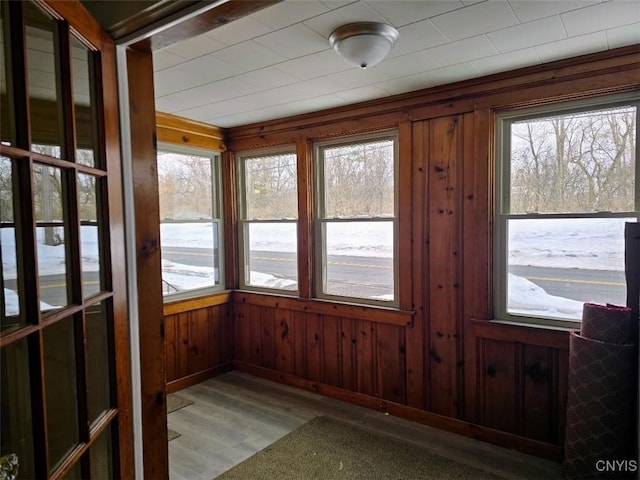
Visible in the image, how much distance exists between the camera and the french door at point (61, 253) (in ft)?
3.16

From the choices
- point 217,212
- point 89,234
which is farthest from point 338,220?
point 89,234

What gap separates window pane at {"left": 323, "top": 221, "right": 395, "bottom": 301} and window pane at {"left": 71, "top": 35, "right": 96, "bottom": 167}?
232cm

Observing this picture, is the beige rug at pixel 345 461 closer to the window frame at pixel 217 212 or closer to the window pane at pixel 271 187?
the window frame at pixel 217 212

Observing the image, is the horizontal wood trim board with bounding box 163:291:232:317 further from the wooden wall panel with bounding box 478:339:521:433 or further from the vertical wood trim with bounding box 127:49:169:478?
the wooden wall panel with bounding box 478:339:521:433

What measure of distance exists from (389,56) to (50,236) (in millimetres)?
1907

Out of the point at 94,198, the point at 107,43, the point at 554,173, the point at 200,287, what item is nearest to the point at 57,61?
the point at 107,43

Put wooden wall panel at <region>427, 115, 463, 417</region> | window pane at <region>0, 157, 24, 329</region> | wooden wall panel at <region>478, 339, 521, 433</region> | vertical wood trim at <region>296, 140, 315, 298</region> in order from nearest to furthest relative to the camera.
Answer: window pane at <region>0, 157, 24, 329</region> → wooden wall panel at <region>478, 339, 521, 433</region> → wooden wall panel at <region>427, 115, 463, 417</region> → vertical wood trim at <region>296, 140, 315, 298</region>

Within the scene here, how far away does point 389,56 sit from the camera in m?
2.29

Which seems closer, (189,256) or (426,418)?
(426,418)

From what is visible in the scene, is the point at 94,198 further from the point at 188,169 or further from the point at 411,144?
the point at 188,169

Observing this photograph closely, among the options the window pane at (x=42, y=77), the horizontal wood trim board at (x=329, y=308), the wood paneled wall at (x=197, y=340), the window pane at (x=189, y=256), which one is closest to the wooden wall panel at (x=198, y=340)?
the wood paneled wall at (x=197, y=340)

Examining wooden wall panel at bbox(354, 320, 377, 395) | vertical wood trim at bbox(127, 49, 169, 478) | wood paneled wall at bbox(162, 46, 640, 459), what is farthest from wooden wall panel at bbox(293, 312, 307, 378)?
vertical wood trim at bbox(127, 49, 169, 478)

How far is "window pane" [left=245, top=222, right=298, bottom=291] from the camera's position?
12.6 feet

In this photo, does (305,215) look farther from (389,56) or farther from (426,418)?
(426,418)
